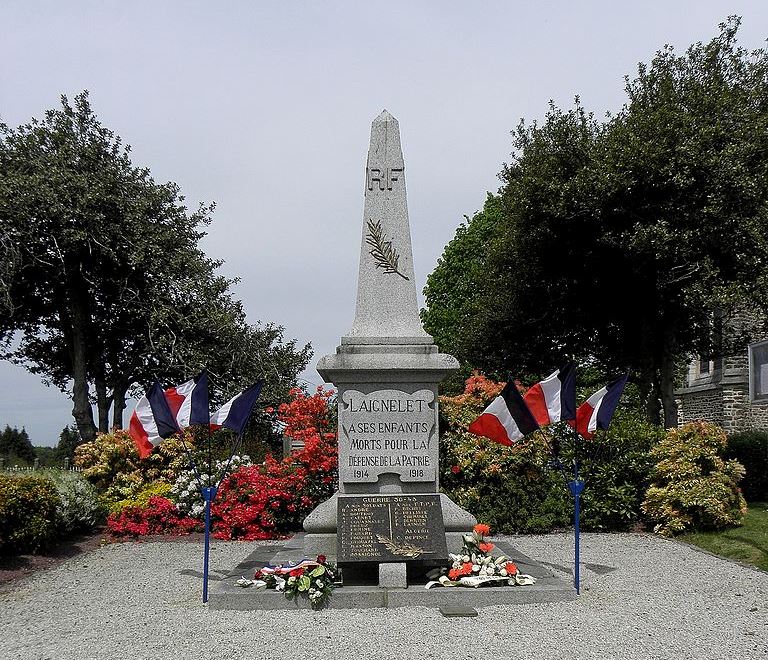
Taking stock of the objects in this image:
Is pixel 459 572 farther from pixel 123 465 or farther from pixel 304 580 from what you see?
pixel 123 465

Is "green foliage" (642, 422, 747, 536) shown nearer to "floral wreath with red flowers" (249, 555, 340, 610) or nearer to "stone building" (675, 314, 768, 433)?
"floral wreath with red flowers" (249, 555, 340, 610)

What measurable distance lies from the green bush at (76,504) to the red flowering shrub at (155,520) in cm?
33

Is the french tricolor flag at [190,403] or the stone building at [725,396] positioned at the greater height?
the stone building at [725,396]

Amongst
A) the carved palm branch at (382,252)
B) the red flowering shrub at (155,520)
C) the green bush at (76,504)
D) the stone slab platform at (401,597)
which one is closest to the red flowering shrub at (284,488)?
the red flowering shrub at (155,520)

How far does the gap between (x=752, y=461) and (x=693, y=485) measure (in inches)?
275

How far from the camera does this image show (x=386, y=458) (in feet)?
26.6

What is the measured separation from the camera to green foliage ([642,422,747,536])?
39.1 ft

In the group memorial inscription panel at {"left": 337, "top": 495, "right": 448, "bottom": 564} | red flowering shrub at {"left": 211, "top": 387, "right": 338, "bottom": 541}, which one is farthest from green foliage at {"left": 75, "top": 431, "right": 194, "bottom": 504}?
memorial inscription panel at {"left": 337, "top": 495, "right": 448, "bottom": 564}

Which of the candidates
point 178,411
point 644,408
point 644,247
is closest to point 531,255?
point 644,247

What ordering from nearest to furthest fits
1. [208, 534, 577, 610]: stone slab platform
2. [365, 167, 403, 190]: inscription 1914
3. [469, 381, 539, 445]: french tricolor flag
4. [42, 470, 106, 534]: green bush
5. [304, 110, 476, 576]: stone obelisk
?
[208, 534, 577, 610]: stone slab platform, [469, 381, 539, 445]: french tricolor flag, [304, 110, 476, 576]: stone obelisk, [365, 167, 403, 190]: inscription 1914, [42, 470, 106, 534]: green bush

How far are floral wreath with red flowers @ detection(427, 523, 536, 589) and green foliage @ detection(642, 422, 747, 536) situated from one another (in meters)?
5.54

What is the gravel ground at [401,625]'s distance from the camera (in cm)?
573

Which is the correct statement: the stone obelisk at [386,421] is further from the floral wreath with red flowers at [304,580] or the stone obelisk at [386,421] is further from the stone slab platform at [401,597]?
the stone slab platform at [401,597]

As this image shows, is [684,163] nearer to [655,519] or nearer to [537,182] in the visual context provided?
[537,182]
